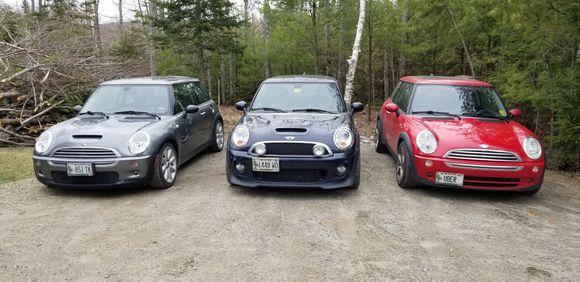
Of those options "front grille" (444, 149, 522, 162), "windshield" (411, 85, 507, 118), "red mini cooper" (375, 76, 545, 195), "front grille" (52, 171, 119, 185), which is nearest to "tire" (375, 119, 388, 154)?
"red mini cooper" (375, 76, 545, 195)

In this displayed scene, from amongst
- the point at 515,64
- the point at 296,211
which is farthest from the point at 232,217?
the point at 515,64

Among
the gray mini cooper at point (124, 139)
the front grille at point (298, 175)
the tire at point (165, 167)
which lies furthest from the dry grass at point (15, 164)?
the front grille at point (298, 175)

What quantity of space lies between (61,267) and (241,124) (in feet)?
9.17

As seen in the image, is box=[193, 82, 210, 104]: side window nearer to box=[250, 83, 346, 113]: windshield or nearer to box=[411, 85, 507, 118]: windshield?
box=[250, 83, 346, 113]: windshield

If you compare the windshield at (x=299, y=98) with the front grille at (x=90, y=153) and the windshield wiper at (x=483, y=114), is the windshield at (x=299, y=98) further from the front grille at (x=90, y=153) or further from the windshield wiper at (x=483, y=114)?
the front grille at (x=90, y=153)

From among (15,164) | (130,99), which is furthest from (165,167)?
(15,164)

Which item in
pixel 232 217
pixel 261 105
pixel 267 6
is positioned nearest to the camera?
pixel 232 217

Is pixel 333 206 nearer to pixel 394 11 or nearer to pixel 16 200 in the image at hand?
pixel 16 200

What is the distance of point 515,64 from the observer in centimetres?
884

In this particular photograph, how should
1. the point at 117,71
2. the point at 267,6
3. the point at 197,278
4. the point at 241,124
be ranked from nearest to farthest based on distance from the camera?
the point at 197,278
the point at 241,124
the point at 117,71
the point at 267,6

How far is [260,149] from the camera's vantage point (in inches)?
196

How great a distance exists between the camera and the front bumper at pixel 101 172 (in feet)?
16.1

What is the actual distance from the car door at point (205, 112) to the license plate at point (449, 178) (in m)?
4.05

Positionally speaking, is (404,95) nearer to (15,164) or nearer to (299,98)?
(299,98)
